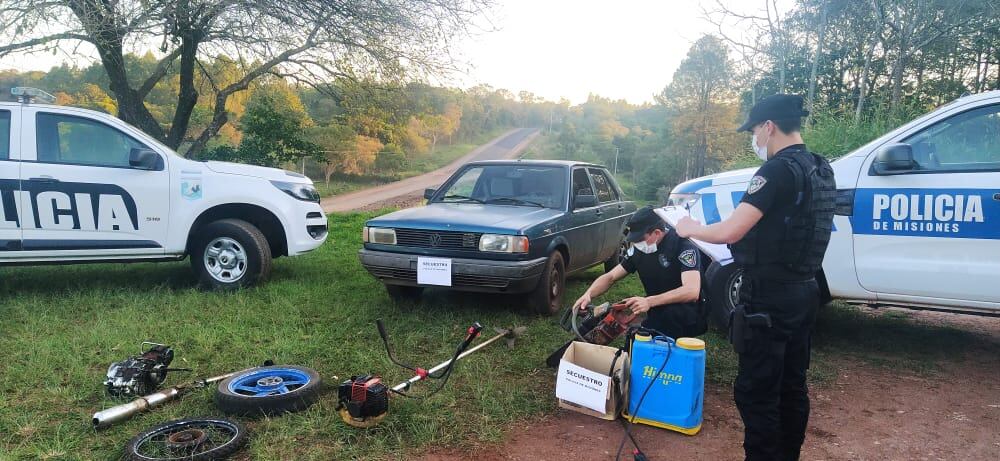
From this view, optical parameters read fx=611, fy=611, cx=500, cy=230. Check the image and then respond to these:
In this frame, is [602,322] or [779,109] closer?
[779,109]

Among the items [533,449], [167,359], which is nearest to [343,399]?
[533,449]

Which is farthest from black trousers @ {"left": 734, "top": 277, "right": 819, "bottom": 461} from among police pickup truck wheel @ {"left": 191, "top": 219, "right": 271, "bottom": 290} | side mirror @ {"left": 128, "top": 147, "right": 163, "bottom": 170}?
side mirror @ {"left": 128, "top": 147, "right": 163, "bottom": 170}

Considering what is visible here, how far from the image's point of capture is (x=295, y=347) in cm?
443

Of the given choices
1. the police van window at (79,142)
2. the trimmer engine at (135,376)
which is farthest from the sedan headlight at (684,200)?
the police van window at (79,142)

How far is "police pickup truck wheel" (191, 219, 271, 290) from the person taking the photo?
6027mm

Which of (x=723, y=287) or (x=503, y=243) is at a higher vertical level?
(x=503, y=243)

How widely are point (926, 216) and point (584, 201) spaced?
2.79 metres

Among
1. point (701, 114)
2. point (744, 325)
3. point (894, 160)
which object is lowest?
point (744, 325)

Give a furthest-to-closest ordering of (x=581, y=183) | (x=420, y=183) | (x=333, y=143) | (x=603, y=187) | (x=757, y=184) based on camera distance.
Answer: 1. (x=420, y=183)
2. (x=333, y=143)
3. (x=603, y=187)
4. (x=581, y=183)
5. (x=757, y=184)

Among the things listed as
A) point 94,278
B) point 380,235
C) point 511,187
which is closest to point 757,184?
point 380,235

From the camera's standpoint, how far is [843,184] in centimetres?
441

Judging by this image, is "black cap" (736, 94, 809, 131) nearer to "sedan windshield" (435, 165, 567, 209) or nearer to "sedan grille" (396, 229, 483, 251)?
"sedan grille" (396, 229, 483, 251)

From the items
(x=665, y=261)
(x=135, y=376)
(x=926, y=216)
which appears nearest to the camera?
(x=135, y=376)

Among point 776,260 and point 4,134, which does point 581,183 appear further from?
point 4,134
